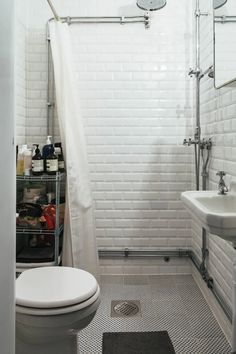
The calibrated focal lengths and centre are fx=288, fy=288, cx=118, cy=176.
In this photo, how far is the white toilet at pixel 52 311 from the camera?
119 cm

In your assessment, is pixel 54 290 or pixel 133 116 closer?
pixel 54 290

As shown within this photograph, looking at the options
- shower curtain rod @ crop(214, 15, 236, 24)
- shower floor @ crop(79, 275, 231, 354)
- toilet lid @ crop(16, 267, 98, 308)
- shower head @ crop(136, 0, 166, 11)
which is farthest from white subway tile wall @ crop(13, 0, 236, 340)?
toilet lid @ crop(16, 267, 98, 308)

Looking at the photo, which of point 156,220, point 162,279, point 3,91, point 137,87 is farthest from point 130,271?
point 3,91

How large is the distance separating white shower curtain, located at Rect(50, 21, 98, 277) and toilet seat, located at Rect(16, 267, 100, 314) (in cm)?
66

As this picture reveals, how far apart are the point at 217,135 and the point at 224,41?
0.60 meters

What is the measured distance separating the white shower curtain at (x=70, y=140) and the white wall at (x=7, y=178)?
152 cm

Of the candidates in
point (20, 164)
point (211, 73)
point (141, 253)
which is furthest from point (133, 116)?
point (141, 253)

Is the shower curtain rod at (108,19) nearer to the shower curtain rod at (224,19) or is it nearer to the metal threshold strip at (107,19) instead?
the metal threshold strip at (107,19)

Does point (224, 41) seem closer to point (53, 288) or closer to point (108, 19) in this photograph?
point (108, 19)

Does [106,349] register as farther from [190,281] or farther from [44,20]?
[44,20]

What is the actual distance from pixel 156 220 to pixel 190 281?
1.91ft

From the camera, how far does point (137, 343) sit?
1.66m

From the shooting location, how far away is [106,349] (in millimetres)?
1612

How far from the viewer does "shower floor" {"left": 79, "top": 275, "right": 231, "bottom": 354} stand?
5.45 ft
